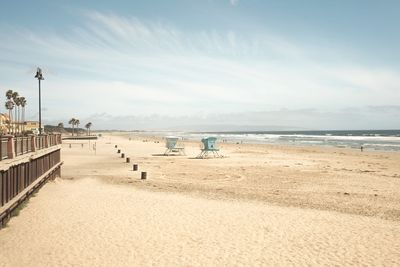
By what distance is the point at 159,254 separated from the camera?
7.94 meters

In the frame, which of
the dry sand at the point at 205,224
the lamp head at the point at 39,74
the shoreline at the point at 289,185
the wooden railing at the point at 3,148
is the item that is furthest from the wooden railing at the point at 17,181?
the lamp head at the point at 39,74

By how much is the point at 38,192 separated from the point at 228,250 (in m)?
9.45

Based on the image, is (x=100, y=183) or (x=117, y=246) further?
(x=100, y=183)

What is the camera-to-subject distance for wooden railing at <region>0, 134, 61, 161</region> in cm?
995

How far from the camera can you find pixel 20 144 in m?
11.6

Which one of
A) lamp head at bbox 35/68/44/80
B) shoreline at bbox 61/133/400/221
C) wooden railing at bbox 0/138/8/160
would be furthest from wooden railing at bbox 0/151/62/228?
lamp head at bbox 35/68/44/80

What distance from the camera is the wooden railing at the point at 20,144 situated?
32.6 ft

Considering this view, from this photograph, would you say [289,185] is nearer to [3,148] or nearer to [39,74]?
[3,148]

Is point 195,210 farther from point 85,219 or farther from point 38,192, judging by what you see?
point 38,192

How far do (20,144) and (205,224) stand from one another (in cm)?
615

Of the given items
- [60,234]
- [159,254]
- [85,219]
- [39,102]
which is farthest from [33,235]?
[39,102]

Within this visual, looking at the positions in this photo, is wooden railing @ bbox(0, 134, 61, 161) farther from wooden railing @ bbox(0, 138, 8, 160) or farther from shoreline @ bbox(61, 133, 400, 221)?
shoreline @ bbox(61, 133, 400, 221)

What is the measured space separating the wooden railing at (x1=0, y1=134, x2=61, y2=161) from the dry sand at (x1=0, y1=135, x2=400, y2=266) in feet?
5.85

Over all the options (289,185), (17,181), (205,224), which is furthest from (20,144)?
(289,185)
